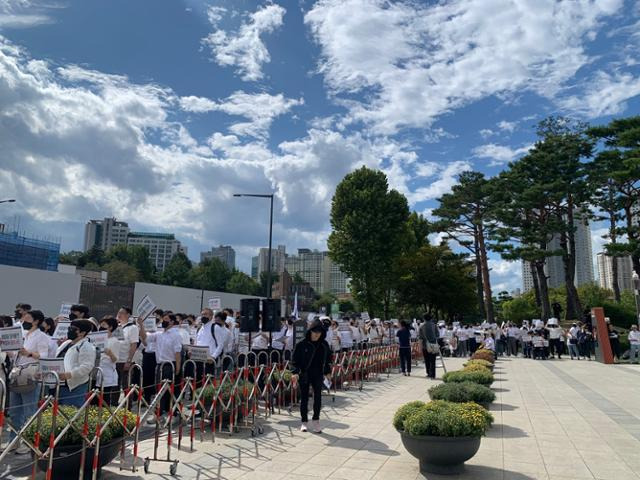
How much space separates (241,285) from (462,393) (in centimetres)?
10257

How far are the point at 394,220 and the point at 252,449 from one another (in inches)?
1530

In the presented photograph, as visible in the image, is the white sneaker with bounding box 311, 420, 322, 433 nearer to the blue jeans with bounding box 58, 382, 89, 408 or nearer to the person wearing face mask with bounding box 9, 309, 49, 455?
the blue jeans with bounding box 58, 382, 89, 408

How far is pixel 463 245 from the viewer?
47094 mm

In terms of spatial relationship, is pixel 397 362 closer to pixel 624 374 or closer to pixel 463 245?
pixel 624 374

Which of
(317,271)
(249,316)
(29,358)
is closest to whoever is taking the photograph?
(29,358)

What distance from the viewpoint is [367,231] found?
144ft

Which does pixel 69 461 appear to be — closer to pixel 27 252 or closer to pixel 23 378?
pixel 23 378

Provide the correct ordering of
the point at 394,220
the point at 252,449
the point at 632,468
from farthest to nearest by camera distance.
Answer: the point at 394,220 → the point at 252,449 → the point at 632,468

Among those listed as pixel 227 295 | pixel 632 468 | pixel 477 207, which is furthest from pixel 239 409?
pixel 477 207

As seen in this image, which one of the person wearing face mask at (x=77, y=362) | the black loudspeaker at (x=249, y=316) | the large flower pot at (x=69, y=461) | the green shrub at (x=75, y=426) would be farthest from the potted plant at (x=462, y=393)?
the person wearing face mask at (x=77, y=362)

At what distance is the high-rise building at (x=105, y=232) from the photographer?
16875 centimetres

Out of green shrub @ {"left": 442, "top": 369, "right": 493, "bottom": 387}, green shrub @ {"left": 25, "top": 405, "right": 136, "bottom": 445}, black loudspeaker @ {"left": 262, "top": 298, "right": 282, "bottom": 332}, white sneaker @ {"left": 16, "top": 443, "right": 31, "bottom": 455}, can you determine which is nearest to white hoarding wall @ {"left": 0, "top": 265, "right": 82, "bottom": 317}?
black loudspeaker @ {"left": 262, "top": 298, "right": 282, "bottom": 332}

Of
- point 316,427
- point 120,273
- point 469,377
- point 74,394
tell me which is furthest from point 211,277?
point 74,394

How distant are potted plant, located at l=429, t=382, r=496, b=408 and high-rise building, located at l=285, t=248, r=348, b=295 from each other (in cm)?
15947
